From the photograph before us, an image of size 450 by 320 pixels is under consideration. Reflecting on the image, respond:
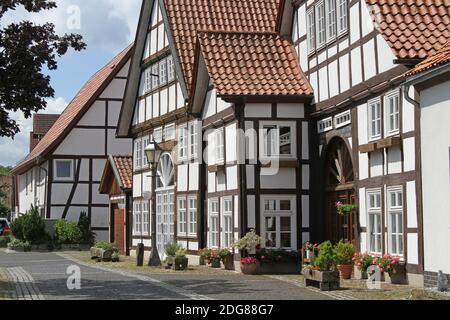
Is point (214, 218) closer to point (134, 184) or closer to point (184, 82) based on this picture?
point (184, 82)

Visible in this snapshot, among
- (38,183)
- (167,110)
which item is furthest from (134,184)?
(38,183)

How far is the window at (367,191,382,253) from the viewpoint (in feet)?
61.2

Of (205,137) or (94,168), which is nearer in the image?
(205,137)

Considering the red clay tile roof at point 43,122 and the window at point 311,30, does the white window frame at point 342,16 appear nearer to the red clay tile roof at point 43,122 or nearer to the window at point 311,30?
the window at point 311,30

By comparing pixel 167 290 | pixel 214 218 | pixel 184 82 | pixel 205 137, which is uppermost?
pixel 184 82

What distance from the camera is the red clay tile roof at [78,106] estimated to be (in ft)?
139

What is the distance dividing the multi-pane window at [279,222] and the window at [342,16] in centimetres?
494

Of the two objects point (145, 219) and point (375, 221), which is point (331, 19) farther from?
point (145, 219)

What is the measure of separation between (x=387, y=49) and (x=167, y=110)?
13182 mm

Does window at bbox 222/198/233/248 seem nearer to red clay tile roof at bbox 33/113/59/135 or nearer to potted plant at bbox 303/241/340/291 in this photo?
potted plant at bbox 303/241/340/291

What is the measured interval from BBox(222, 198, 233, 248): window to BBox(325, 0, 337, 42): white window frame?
5512mm

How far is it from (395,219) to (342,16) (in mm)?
5530
